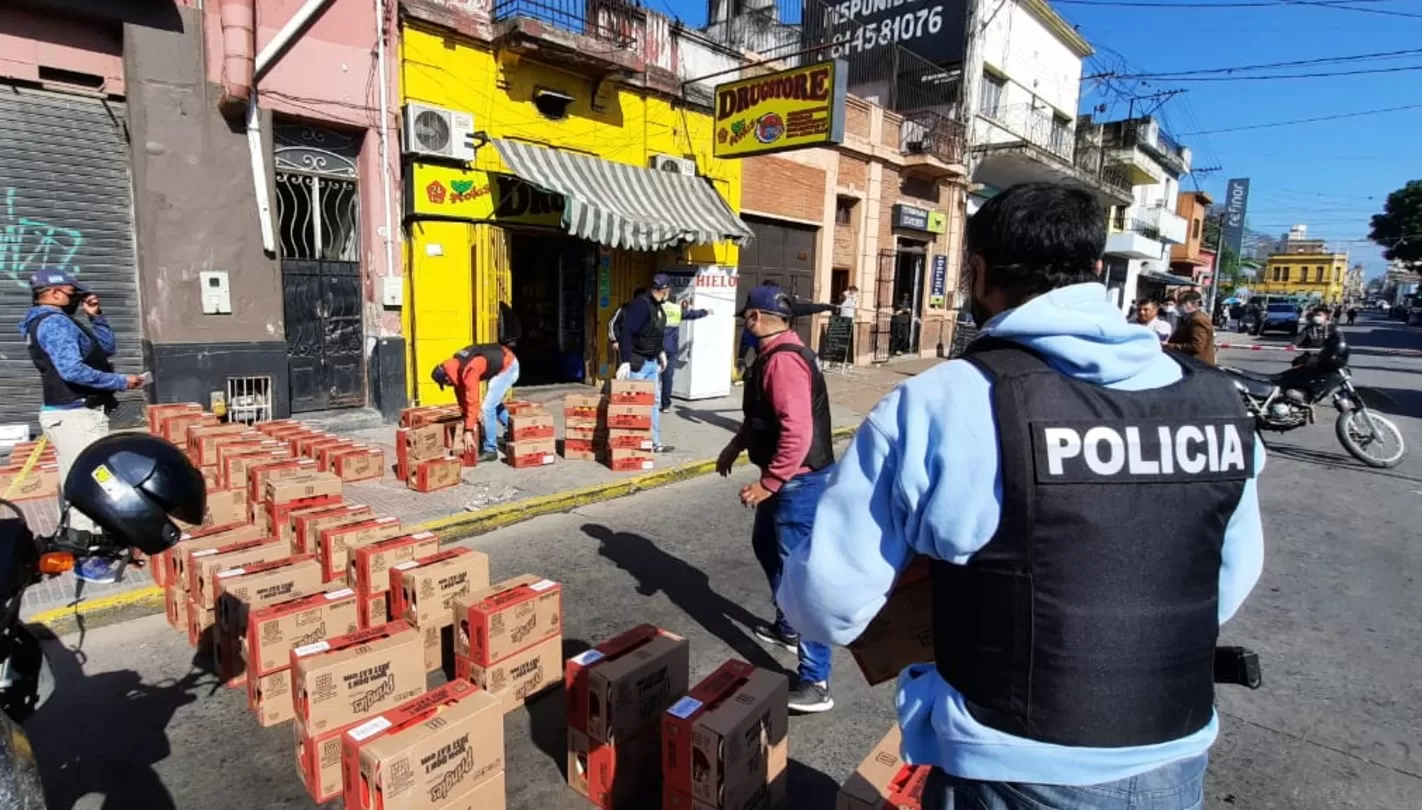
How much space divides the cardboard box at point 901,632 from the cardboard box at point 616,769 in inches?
55.2

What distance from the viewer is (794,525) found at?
3.61 meters

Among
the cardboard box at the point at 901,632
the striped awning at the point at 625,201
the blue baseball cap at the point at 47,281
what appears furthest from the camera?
the striped awning at the point at 625,201

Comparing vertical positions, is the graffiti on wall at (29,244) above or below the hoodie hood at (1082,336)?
above

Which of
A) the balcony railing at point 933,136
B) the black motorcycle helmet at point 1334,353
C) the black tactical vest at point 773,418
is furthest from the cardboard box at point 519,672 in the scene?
the balcony railing at point 933,136

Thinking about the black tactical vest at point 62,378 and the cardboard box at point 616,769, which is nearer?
the cardboard box at point 616,769

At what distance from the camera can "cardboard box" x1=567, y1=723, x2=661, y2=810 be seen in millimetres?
2768

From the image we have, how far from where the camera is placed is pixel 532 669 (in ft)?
11.6

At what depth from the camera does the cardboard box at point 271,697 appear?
3203 mm

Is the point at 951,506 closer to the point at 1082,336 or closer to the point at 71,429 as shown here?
the point at 1082,336

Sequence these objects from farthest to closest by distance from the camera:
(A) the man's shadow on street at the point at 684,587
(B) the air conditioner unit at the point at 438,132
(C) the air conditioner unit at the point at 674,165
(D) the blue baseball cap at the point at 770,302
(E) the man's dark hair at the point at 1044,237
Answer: (C) the air conditioner unit at the point at 674,165, (B) the air conditioner unit at the point at 438,132, (A) the man's shadow on street at the point at 684,587, (D) the blue baseball cap at the point at 770,302, (E) the man's dark hair at the point at 1044,237

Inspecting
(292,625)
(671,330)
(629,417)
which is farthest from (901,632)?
(671,330)

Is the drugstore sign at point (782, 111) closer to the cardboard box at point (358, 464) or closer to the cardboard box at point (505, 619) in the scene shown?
the cardboard box at point (358, 464)

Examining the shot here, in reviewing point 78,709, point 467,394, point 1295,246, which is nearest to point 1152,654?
point 78,709

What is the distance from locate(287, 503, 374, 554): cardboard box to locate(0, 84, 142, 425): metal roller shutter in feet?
16.1
